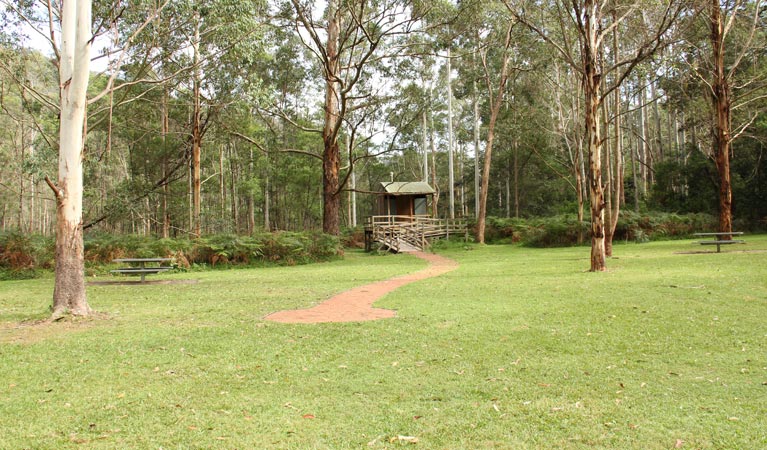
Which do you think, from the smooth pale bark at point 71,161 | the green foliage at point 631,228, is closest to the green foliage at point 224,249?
the smooth pale bark at point 71,161

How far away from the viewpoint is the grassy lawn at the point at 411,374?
3760 mm

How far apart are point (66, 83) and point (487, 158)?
23.8 m

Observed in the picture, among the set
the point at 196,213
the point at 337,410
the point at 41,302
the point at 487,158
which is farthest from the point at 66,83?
the point at 487,158

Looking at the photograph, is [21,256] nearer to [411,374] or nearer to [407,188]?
[411,374]

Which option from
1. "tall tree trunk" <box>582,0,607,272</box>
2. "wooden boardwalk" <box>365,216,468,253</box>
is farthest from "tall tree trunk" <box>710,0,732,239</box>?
"wooden boardwalk" <box>365,216,468,253</box>

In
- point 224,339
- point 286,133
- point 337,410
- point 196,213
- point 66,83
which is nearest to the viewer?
point 337,410

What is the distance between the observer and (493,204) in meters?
51.9

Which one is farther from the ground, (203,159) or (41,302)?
(203,159)

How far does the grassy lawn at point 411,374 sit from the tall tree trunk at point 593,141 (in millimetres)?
3542

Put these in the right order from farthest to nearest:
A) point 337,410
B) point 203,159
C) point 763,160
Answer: point 203,159 < point 763,160 < point 337,410

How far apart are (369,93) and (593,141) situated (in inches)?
577

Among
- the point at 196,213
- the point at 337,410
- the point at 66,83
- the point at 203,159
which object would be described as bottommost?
the point at 337,410

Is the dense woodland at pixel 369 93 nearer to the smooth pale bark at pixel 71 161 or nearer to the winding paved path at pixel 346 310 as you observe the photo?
the smooth pale bark at pixel 71 161

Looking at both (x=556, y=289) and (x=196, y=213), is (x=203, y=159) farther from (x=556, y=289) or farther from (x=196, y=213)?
(x=556, y=289)
